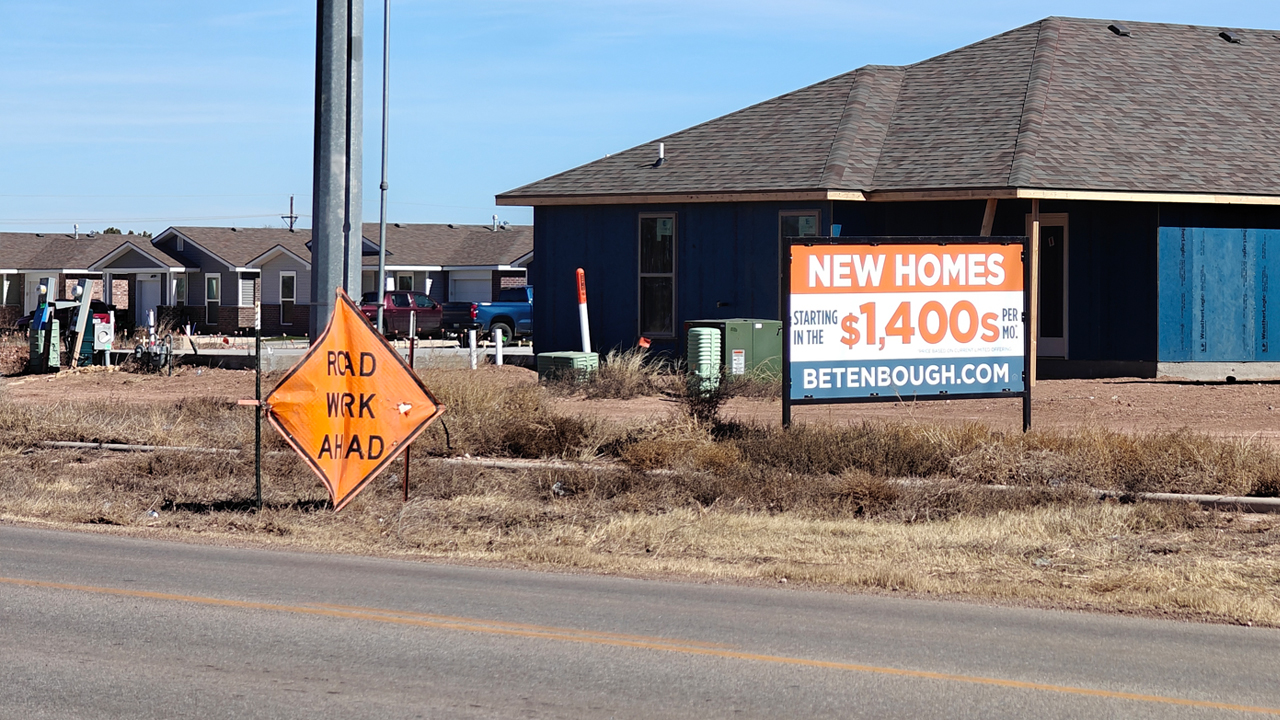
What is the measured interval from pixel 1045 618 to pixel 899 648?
131 cm

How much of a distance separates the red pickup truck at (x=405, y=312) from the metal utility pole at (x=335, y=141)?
30.9m

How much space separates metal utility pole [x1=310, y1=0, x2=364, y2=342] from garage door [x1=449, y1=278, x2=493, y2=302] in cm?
4474

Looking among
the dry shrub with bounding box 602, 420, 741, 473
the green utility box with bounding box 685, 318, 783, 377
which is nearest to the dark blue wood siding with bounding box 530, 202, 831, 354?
the green utility box with bounding box 685, 318, 783, 377

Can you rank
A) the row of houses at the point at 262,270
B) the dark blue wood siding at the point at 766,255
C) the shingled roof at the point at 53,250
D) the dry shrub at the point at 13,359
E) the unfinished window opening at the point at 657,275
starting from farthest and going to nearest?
the shingled roof at the point at 53,250, the row of houses at the point at 262,270, the dry shrub at the point at 13,359, the unfinished window opening at the point at 657,275, the dark blue wood siding at the point at 766,255

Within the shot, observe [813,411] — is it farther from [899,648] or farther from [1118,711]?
[1118,711]

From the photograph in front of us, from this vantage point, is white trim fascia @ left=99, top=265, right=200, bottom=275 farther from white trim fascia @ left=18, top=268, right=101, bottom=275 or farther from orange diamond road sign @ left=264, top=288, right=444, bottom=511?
orange diamond road sign @ left=264, top=288, right=444, bottom=511

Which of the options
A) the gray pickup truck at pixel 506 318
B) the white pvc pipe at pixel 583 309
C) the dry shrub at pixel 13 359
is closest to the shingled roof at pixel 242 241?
the gray pickup truck at pixel 506 318

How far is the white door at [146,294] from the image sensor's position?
59.2 meters

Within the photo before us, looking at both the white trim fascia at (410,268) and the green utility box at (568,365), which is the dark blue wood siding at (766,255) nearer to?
the green utility box at (568,365)

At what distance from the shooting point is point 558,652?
7059 mm

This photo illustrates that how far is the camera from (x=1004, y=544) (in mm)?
10164

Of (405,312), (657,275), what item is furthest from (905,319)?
(405,312)

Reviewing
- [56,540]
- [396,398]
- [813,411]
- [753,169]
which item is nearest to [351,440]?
[396,398]

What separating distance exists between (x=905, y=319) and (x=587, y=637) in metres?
7.64
